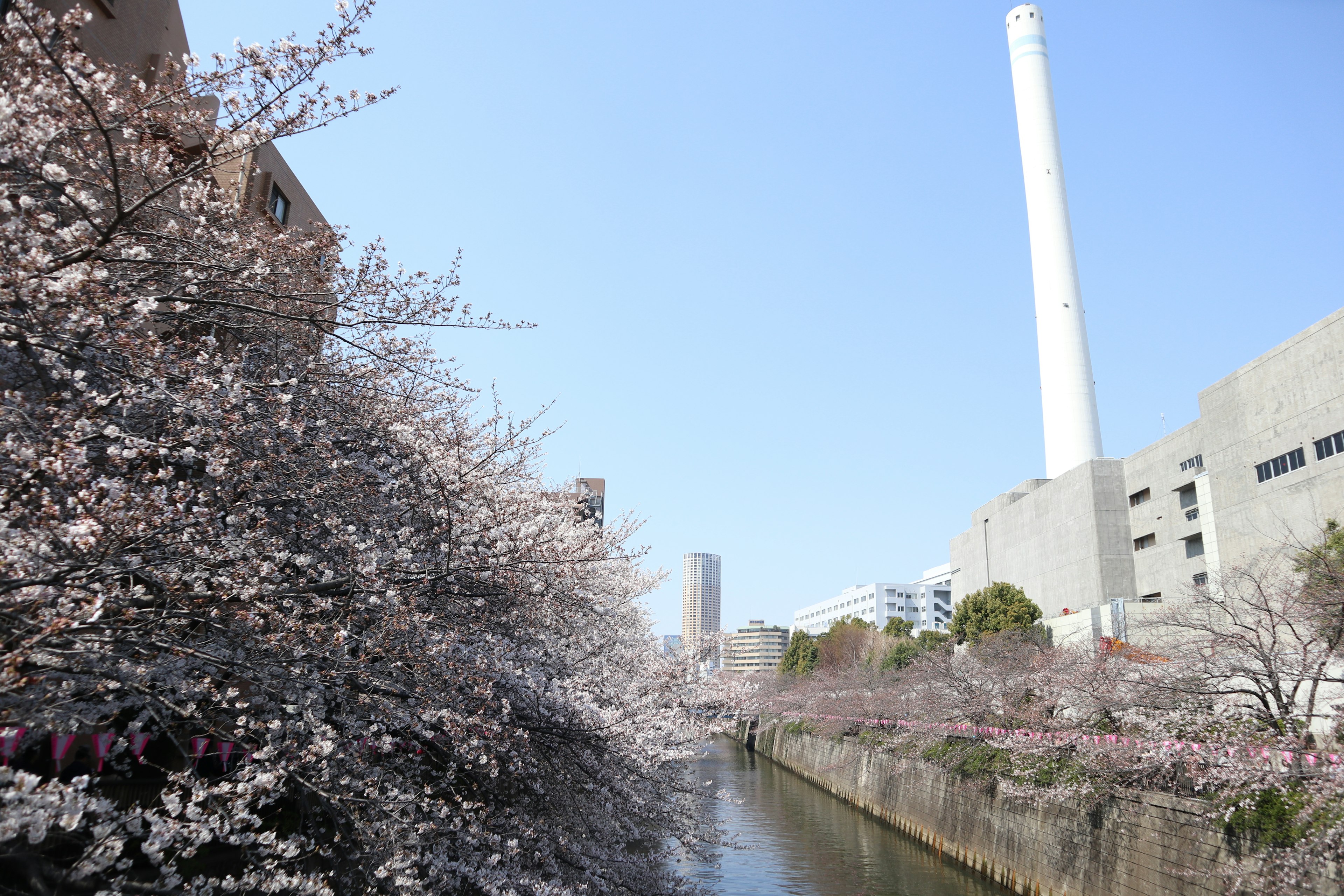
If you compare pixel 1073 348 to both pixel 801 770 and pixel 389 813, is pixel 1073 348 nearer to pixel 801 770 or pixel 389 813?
pixel 801 770

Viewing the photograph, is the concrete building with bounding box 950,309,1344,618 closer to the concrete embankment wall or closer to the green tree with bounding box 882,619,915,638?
the green tree with bounding box 882,619,915,638

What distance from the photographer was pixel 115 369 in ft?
17.7

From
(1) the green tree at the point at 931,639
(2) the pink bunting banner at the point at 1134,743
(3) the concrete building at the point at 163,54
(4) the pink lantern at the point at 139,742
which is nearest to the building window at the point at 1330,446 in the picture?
(2) the pink bunting banner at the point at 1134,743

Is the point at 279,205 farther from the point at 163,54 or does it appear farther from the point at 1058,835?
the point at 1058,835

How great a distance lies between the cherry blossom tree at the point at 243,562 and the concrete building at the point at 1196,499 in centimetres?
2615

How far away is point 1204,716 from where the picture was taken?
14.2 meters

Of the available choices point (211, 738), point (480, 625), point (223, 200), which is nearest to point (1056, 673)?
point (480, 625)

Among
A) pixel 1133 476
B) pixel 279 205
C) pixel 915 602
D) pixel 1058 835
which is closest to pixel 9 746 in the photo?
pixel 279 205

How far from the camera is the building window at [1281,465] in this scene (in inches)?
1128

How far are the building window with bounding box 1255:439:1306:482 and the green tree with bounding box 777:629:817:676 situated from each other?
40990 mm

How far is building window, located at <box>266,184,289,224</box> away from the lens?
54.1 ft

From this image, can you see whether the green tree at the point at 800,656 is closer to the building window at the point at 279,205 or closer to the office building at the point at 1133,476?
the office building at the point at 1133,476

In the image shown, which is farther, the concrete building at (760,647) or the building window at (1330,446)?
the concrete building at (760,647)

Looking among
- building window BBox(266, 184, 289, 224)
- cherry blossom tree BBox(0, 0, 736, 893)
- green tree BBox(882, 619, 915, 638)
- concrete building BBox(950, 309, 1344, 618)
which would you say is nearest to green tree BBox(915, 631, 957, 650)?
concrete building BBox(950, 309, 1344, 618)
